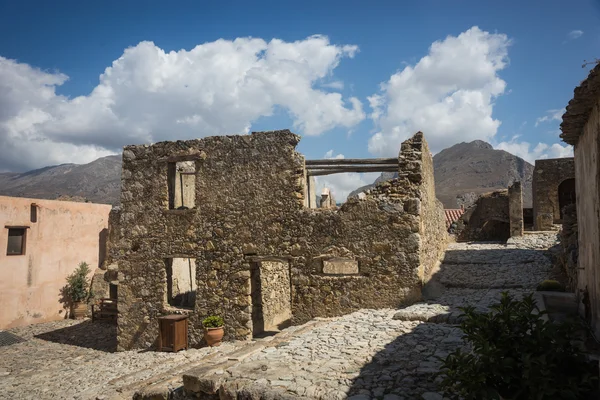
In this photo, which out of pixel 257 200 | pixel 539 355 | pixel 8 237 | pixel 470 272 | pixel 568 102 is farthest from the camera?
pixel 8 237

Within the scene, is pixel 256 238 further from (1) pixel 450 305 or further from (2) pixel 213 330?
(1) pixel 450 305

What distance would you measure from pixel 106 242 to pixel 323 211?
1527 cm

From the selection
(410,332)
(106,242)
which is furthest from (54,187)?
(410,332)

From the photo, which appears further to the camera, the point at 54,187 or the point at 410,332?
the point at 54,187

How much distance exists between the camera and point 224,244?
11.5 metres

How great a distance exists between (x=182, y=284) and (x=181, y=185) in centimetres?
347

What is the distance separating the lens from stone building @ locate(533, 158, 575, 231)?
2062cm

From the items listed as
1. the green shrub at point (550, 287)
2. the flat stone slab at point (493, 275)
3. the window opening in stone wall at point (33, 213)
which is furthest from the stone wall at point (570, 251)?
the window opening in stone wall at point (33, 213)

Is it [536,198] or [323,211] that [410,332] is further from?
[536,198]

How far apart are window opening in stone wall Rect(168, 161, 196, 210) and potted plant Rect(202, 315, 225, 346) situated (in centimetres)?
317

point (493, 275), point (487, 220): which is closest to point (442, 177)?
point (487, 220)

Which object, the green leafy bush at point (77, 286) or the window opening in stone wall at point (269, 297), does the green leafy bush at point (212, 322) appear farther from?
the green leafy bush at point (77, 286)

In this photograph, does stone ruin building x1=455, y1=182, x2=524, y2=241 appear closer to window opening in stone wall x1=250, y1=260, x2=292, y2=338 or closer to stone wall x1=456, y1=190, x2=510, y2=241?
stone wall x1=456, y1=190, x2=510, y2=241

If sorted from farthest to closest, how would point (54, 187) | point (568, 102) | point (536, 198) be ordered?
point (54, 187), point (536, 198), point (568, 102)
